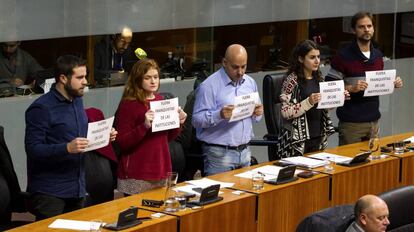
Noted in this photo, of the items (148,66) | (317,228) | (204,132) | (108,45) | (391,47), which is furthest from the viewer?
(391,47)

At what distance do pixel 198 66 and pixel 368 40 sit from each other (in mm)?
2019

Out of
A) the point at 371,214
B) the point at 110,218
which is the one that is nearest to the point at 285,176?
the point at 371,214

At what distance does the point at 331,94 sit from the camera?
761 centimetres

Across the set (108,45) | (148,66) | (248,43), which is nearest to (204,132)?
(148,66)

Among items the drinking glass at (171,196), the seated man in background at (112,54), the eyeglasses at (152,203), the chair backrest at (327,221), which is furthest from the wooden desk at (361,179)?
the seated man in background at (112,54)

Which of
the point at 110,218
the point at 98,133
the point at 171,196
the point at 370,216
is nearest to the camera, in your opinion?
the point at 370,216

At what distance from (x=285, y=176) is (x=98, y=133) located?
4.44 ft

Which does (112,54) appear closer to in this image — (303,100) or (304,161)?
(303,100)

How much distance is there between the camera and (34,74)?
8352 mm

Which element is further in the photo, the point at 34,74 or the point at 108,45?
the point at 108,45

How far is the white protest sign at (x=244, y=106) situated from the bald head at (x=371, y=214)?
5.11ft

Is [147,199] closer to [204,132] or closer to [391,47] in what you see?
[204,132]

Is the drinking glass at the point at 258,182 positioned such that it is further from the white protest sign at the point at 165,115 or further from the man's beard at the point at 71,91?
the man's beard at the point at 71,91

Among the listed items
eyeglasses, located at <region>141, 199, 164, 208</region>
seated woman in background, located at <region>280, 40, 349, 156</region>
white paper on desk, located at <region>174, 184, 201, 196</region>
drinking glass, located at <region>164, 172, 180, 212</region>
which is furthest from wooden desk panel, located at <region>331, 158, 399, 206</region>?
eyeglasses, located at <region>141, 199, 164, 208</region>
